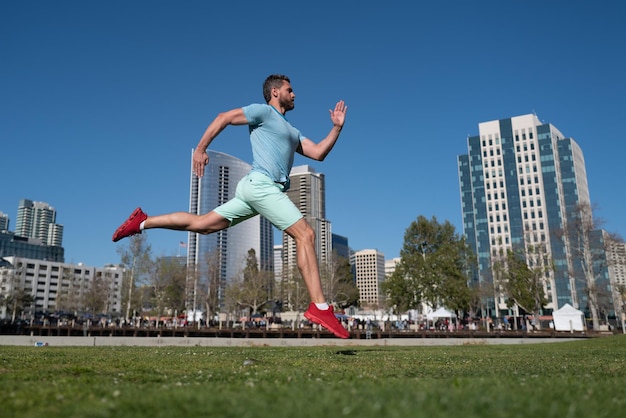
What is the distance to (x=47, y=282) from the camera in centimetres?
14612

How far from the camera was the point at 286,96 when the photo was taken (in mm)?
6676

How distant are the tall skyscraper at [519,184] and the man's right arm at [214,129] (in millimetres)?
111603

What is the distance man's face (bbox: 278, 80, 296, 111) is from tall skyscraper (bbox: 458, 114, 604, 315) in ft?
364

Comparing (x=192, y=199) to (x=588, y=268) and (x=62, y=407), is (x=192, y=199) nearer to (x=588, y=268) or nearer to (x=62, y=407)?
(x=588, y=268)

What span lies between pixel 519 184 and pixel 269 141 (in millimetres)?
121007

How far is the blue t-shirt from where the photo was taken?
20.3 feet

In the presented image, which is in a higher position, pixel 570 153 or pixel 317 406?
pixel 570 153

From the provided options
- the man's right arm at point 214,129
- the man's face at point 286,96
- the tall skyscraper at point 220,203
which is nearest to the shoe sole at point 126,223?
the man's right arm at point 214,129

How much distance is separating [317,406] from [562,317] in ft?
160

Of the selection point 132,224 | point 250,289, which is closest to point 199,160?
point 132,224

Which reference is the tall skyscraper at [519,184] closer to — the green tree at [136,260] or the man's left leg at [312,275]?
the green tree at [136,260]

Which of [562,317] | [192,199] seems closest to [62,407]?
[562,317]

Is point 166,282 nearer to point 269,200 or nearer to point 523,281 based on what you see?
point 523,281

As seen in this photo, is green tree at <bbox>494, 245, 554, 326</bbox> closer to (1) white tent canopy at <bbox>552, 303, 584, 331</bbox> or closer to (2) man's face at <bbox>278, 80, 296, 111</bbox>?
(1) white tent canopy at <bbox>552, 303, 584, 331</bbox>
